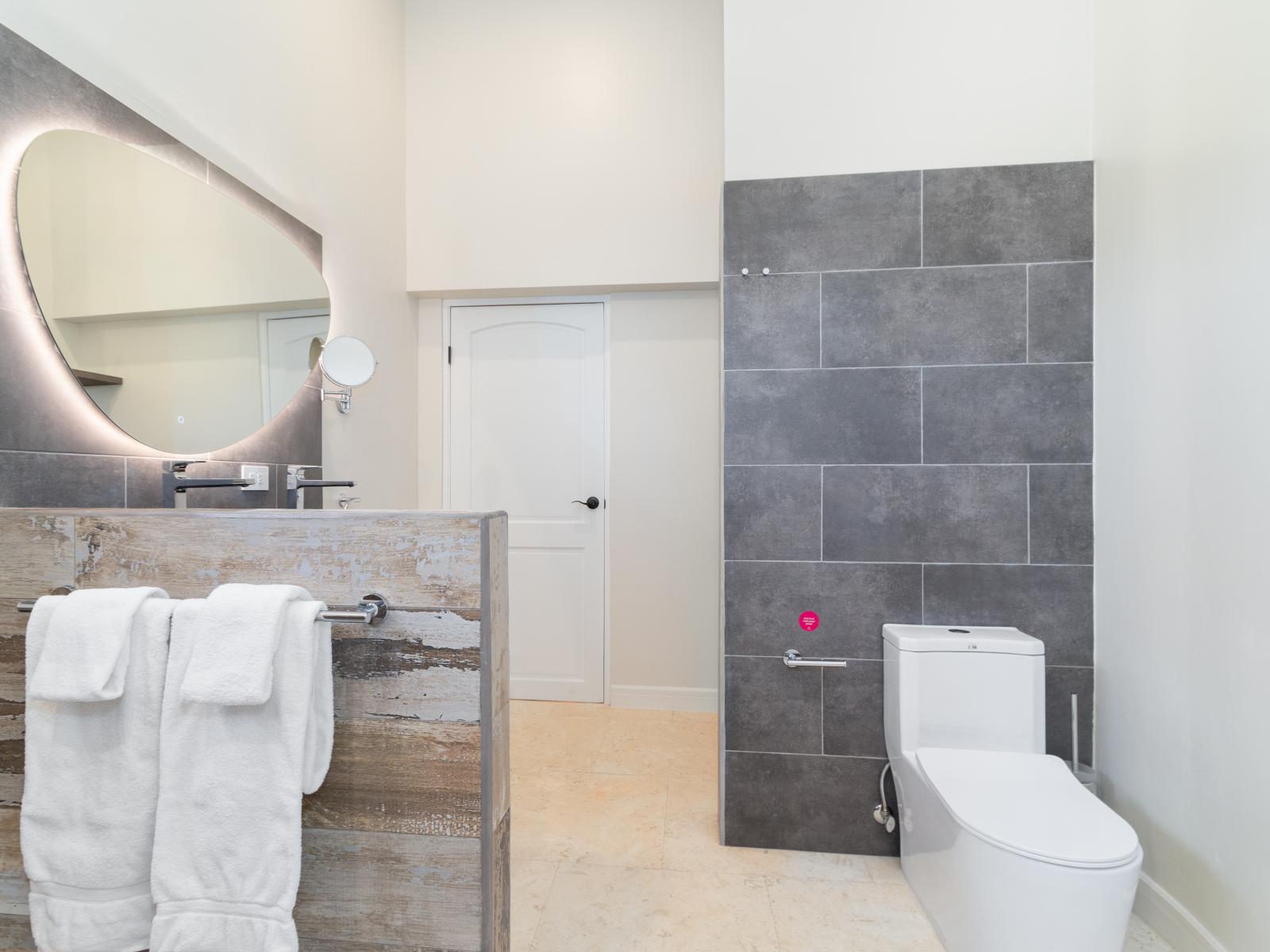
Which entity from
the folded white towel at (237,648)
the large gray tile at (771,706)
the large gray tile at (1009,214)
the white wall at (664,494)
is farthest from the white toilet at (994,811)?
the folded white towel at (237,648)

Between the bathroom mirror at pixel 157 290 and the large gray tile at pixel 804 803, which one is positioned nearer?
the bathroom mirror at pixel 157 290

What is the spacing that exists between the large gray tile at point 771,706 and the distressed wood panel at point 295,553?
4.00ft

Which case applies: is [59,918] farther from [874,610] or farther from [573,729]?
[573,729]

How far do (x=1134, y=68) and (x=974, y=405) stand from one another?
0.92 m

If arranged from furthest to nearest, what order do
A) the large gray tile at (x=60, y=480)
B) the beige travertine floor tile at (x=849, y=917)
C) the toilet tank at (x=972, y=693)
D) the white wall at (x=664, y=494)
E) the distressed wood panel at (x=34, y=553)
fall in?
the white wall at (x=664, y=494)
the toilet tank at (x=972, y=693)
the beige travertine floor tile at (x=849, y=917)
the large gray tile at (x=60, y=480)
the distressed wood panel at (x=34, y=553)

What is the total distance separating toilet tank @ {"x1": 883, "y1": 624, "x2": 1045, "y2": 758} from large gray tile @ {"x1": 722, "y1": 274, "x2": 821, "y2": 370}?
89cm

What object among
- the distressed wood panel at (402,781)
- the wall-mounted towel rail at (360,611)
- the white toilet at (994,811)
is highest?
the wall-mounted towel rail at (360,611)

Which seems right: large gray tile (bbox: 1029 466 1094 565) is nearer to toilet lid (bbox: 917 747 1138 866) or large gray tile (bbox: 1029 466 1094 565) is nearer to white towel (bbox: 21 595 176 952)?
toilet lid (bbox: 917 747 1138 866)

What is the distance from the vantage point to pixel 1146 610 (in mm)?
1574

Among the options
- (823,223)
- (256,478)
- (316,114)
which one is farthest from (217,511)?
(316,114)

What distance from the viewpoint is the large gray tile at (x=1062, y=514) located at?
1779 millimetres

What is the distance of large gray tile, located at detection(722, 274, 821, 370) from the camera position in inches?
73.5

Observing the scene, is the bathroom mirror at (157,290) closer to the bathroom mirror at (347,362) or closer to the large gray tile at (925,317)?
the bathroom mirror at (347,362)

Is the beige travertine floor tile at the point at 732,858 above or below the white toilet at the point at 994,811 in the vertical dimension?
below
